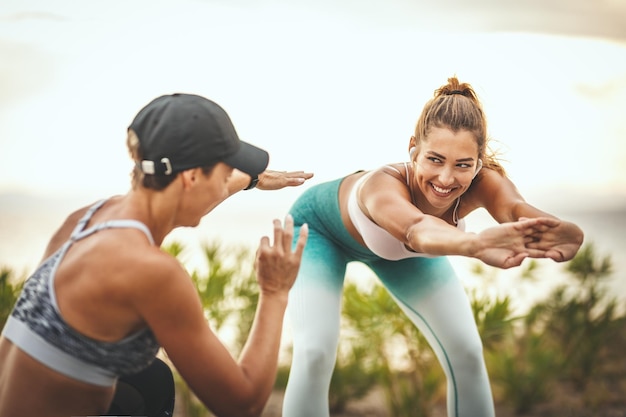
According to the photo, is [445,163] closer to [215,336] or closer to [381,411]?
[215,336]

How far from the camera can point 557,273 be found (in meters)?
4.10

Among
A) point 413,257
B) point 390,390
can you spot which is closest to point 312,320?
point 413,257

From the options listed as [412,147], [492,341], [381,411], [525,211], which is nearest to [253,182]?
[412,147]

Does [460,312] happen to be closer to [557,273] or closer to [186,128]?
[186,128]

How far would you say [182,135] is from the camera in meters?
1.55

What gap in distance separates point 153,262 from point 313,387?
958 mm

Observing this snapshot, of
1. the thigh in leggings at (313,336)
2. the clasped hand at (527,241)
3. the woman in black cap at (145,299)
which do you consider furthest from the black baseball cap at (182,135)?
the thigh in leggings at (313,336)

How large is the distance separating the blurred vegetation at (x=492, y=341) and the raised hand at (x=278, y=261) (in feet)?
5.81

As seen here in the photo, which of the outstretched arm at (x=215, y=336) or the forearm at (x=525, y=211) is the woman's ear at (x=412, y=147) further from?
the outstretched arm at (x=215, y=336)

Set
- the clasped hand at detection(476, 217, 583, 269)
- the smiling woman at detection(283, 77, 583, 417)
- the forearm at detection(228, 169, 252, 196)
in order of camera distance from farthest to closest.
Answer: the smiling woman at detection(283, 77, 583, 417), the forearm at detection(228, 169, 252, 196), the clasped hand at detection(476, 217, 583, 269)

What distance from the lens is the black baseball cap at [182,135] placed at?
154cm

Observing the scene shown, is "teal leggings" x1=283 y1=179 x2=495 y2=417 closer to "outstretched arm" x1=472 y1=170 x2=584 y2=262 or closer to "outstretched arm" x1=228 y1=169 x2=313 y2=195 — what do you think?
"outstretched arm" x1=228 y1=169 x2=313 y2=195

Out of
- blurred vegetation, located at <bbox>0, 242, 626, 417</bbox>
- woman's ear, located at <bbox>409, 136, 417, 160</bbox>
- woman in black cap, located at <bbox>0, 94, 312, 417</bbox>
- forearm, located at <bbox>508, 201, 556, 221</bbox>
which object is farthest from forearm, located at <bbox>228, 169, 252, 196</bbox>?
blurred vegetation, located at <bbox>0, 242, 626, 417</bbox>

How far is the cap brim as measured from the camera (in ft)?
5.35
